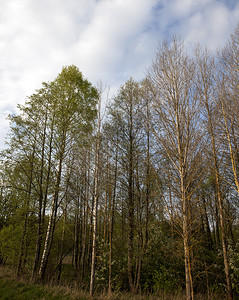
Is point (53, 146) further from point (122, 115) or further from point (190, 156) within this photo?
point (190, 156)

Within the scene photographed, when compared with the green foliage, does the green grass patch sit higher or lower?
lower

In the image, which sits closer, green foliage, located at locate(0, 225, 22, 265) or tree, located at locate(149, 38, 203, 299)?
tree, located at locate(149, 38, 203, 299)

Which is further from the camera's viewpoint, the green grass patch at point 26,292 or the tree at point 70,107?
the tree at point 70,107

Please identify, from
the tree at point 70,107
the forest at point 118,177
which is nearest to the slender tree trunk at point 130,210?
the forest at point 118,177

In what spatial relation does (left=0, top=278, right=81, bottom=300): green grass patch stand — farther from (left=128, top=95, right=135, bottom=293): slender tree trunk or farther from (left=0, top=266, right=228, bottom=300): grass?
(left=128, top=95, right=135, bottom=293): slender tree trunk

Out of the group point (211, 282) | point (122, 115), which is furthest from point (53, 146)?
point (211, 282)

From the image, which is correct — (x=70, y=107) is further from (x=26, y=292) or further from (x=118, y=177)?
(x=26, y=292)

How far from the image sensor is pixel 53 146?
921cm

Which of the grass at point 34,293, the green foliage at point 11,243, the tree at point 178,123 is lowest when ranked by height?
the grass at point 34,293

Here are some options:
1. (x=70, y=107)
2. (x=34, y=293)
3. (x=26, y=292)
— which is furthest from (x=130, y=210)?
(x=70, y=107)

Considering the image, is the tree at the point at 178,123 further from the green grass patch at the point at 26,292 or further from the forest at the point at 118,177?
the green grass patch at the point at 26,292

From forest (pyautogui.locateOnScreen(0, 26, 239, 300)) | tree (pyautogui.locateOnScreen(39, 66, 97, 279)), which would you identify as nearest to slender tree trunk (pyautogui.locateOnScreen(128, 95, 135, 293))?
forest (pyautogui.locateOnScreen(0, 26, 239, 300))

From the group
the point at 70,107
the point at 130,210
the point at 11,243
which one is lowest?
the point at 11,243

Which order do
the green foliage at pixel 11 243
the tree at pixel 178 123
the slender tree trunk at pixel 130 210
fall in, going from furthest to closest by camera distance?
the green foliage at pixel 11 243 < the slender tree trunk at pixel 130 210 < the tree at pixel 178 123
